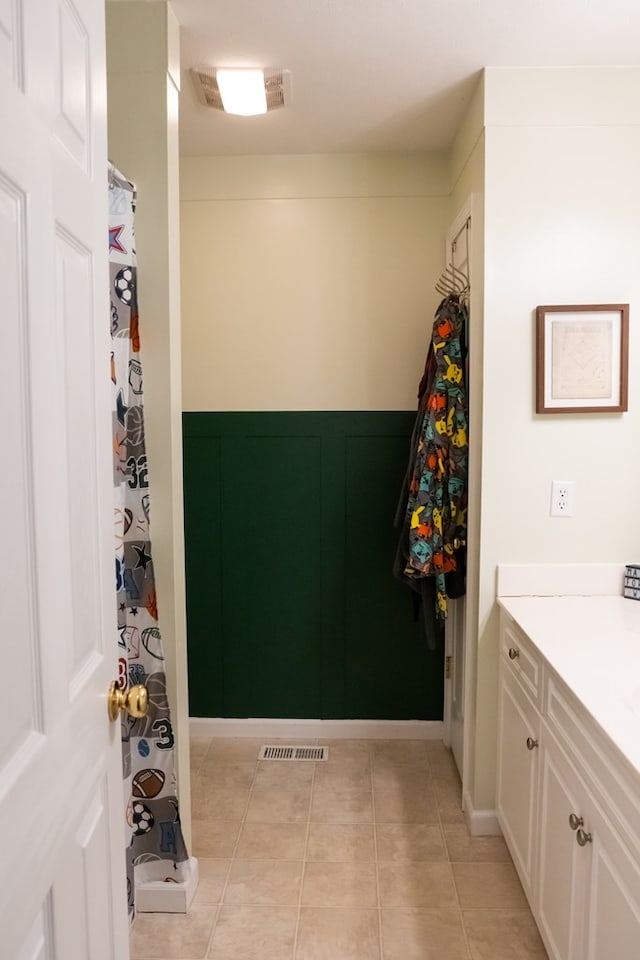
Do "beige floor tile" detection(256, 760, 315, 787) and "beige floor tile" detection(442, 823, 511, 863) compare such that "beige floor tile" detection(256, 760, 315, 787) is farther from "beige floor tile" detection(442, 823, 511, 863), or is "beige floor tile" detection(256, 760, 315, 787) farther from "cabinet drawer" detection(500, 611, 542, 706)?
"cabinet drawer" detection(500, 611, 542, 706)

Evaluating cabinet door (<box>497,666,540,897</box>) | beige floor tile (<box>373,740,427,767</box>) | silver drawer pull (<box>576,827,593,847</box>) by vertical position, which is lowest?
beige floor tile (<box>373,740,427,767</box>)

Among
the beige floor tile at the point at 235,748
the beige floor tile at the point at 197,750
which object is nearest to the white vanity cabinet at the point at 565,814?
the beige floor tile at the point at 235,748

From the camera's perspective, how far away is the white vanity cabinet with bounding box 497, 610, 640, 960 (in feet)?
3.92

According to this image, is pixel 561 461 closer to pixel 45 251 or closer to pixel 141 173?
pixel 141 173

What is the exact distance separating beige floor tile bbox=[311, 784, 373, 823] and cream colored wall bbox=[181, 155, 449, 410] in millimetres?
1593

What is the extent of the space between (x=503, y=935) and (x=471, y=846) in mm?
396

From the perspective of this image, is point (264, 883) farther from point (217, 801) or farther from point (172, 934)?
point (217, 801)

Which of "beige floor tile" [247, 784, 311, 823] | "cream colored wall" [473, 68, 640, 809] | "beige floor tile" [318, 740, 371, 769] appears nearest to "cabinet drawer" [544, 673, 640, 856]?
"cream colored wall" [473, 68, 640, 809]

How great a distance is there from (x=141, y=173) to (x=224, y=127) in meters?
0.90

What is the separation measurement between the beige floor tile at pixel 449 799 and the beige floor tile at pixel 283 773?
52 cm

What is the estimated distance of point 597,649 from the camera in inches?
66.7

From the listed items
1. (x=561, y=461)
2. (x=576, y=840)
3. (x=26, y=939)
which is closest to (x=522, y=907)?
(x=576, y=840)

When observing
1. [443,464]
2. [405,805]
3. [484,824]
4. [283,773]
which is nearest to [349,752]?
[283,773]

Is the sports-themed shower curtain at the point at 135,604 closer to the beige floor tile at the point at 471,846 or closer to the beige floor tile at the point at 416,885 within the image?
the beige floor tile at the point at 416,885
